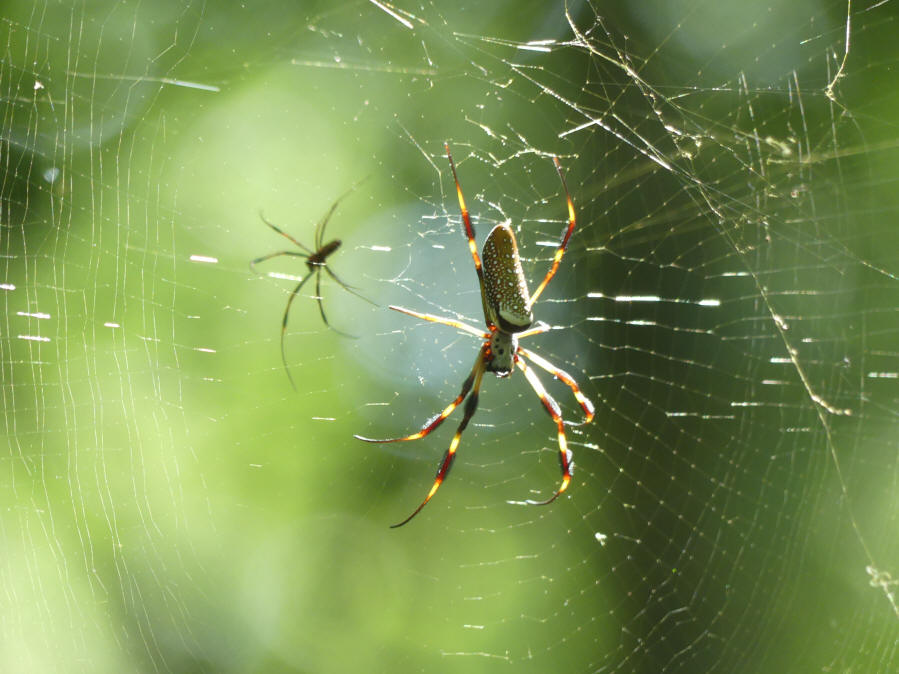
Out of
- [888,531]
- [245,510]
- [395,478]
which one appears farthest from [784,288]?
[245,510]

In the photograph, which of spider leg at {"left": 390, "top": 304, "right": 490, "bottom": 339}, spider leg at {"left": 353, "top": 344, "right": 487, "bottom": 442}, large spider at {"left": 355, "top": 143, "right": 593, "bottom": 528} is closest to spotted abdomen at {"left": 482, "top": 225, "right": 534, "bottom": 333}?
large spider at {"left": 355, "top": 143, "right": 593, "bottom": 528}

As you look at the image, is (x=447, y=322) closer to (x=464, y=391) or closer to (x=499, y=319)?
(x=499, y=319)

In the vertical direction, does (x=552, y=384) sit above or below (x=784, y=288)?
below

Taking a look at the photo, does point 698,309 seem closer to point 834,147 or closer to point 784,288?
point 784,288

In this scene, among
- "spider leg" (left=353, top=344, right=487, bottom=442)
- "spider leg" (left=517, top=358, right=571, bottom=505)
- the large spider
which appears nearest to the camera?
the large spider

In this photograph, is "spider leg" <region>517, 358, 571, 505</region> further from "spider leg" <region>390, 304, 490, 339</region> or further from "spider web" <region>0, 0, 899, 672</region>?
"spider web" <region>0, 0, 899, 672</region>

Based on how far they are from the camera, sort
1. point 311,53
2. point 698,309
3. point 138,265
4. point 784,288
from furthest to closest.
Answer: point 784,288 < point 698,309 < point 138,265 < point 311,53
